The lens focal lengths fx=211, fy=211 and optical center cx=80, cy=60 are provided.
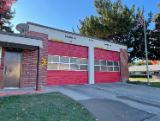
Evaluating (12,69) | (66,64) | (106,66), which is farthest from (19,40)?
(106,66)

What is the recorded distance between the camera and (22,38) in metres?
12.5

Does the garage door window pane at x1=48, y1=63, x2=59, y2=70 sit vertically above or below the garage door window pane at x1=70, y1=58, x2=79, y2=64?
below

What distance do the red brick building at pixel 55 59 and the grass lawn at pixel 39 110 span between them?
156 inches

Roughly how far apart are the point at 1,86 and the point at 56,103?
5.58 m

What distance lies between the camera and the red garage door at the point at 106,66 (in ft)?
70.9

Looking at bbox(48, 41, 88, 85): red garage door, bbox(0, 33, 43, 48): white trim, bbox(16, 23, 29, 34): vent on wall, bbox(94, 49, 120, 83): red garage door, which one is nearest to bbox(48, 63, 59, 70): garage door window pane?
bbox(48, 41, 88, 85): red garage door

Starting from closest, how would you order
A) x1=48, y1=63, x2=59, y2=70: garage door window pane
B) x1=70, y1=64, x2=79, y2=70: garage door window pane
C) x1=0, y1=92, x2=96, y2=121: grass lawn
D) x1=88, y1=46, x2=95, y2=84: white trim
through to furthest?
x1=0, y1=92, x2=96, y2=121: grass lawn → x1=48, y1=63, x2=59, y2=70: garage door window pane → x1=70, y1=64, x2=79, y2=70: garage door window pane → x1=88, y1=46, x2=95, y2=84: white trim

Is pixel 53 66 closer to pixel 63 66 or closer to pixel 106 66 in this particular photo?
pixel 63 66

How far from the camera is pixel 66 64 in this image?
18297 mm

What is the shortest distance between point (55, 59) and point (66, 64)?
1277 mm

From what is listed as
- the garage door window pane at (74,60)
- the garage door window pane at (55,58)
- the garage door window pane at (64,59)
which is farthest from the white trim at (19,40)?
the garage door window pane at (74,60)

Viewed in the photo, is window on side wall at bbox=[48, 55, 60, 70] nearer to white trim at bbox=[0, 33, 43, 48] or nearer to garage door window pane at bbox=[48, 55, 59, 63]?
garage door window pane at bbox=[48, 55, 59, 63]

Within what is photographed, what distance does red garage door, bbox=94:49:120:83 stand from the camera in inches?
851

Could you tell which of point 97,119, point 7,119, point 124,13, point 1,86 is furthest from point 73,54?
point 124,13
